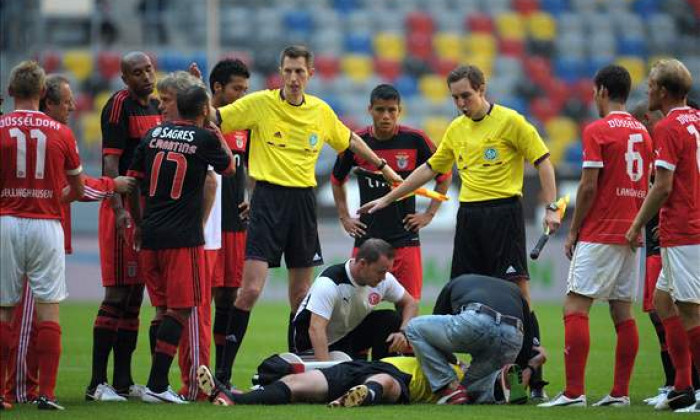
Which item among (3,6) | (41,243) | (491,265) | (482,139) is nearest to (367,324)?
(491,265)

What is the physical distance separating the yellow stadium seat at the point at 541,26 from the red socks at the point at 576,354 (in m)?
19.0

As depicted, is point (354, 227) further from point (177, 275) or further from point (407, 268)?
point (177, 275)

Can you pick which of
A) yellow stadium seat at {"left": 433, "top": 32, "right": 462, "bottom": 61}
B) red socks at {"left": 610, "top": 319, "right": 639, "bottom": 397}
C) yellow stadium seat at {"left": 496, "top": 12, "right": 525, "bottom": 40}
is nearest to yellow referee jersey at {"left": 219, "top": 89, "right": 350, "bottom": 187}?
red socks at {"left": 610, "top": 319, "right": 639, "bottom": 397}

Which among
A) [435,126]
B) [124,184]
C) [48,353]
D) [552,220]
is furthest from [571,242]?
[435,126]

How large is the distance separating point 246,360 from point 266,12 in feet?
50.0

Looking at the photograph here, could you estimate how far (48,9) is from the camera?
2491cm

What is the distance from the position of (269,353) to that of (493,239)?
13.7 ft

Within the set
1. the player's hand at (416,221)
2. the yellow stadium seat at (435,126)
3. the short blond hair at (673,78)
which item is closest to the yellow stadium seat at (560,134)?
the yellow stadium seat at (435,126)

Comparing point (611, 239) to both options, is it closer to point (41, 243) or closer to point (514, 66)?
point (41, 243)

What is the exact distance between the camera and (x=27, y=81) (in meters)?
8.39

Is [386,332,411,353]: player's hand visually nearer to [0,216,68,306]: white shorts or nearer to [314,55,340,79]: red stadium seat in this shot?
[0,216,68,306]: white shorts

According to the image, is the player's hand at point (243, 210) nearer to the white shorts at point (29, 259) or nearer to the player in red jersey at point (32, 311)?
the player in red jersey at point (32, 311)

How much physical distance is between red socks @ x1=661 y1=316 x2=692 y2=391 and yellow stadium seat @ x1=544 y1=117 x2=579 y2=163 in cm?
1567

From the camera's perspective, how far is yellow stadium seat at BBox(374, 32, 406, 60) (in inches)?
1041
